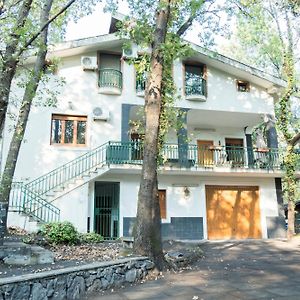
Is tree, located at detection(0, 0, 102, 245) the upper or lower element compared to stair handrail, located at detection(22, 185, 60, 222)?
upper

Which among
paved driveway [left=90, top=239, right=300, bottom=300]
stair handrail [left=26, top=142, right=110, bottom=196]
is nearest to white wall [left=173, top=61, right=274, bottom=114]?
stair handrail [left=26, top=142, right=110, bottom=196]

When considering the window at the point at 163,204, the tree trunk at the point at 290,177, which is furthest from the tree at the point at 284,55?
the window at the point at 163,204

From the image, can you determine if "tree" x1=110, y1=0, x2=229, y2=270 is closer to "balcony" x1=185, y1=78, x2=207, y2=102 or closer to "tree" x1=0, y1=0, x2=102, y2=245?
Result: "tree" x1=0, y1=0, x2=102, y2=245

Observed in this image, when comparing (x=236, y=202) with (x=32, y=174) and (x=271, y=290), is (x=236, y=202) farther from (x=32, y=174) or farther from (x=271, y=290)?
(x=271, y=290)

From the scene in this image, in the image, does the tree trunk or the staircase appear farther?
the tree trunk

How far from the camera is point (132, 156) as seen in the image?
1647cm

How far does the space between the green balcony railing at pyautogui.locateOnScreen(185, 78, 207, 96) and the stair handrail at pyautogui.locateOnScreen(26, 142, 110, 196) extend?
5.18m

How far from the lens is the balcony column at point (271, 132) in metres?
18.9

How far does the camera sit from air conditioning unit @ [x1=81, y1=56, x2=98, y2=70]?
56.7ft

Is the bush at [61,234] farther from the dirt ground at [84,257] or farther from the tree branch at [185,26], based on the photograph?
the tree branch at [185,26]

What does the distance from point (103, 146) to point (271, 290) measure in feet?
36.9

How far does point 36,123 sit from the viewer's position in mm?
16234

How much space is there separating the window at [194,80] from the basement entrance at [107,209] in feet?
20.0

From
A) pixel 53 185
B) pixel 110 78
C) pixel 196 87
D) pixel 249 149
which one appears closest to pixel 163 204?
pixel 53 185
